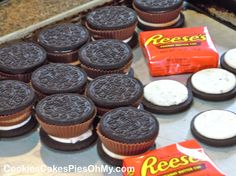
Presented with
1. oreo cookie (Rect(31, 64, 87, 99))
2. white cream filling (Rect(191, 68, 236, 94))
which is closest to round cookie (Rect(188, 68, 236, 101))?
white cream filling (Rect(191, 68, 236, 94))

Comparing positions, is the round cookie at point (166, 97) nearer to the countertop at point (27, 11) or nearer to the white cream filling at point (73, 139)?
the white cream filling at point (73, 139)

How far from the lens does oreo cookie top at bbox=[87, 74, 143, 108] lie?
1.41 m

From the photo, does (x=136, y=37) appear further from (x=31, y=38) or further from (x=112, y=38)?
(x=31, y=38)

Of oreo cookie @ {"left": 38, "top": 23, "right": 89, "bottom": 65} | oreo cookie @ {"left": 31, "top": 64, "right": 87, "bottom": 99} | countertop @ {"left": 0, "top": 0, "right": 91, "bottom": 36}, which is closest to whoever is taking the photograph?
oreo cookie @ {"left": 31, "top": 64, "right": 87, "bottom": 99}

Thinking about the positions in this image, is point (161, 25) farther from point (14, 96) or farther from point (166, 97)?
point (14, 96)

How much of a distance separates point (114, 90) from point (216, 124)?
274 millimetres

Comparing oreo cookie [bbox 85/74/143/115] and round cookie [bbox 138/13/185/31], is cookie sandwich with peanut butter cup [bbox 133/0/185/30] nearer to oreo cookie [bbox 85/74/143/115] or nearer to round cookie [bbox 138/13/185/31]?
round cookie [bbox 138/13/185/31]

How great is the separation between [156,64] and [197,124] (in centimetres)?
27

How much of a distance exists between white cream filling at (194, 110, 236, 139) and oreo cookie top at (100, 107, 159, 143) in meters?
0.14

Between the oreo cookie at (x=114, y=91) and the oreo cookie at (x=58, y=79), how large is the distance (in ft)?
0.12

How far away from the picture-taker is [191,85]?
158 cm

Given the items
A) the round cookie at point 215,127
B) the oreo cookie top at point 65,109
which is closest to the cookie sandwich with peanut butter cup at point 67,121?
the oreo cookie top at point 65,109

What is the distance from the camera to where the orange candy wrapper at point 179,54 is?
162cm

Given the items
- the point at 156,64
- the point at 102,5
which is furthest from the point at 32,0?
the point at 156,64
